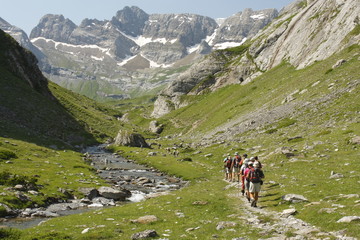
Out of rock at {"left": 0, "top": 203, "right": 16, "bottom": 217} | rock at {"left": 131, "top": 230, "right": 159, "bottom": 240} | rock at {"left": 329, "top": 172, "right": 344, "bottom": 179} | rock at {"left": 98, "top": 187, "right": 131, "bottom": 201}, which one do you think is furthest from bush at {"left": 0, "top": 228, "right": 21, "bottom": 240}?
rock at {"left": 329, "top": 172, "right": 344, "bottom": 179}

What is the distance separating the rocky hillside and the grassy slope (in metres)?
17.0

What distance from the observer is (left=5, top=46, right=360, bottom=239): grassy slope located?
1853 cm

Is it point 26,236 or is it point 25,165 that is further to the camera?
point 25,165

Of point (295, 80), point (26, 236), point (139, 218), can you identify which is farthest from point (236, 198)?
point (295, 80)

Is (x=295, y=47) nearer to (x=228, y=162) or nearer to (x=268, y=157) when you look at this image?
(x=268, y=157)

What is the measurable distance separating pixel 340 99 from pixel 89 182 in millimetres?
51267

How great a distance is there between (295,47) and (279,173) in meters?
104

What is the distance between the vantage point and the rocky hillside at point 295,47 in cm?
9962

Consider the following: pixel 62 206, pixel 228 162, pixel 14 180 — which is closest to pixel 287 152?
pixel 228 162

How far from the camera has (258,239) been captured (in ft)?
48.2

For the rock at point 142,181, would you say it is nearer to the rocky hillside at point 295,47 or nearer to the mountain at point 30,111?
the mountain at point 30,111

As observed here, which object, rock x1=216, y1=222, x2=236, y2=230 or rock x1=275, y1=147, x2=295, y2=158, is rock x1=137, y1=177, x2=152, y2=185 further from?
rock x1=216, y1=222, x2=236, y2=230

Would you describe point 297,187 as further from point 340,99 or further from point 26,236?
point 340,99

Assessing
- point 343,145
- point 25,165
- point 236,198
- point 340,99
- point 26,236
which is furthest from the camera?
point 340,99
